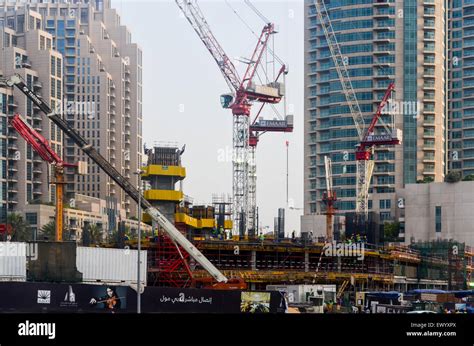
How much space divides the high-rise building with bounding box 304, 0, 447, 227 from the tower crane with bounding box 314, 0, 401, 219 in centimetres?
155

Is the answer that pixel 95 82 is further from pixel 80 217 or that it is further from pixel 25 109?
pixel 25 109

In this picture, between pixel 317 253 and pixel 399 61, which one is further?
pixel 399 61

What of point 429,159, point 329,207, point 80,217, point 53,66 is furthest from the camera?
point 429,159

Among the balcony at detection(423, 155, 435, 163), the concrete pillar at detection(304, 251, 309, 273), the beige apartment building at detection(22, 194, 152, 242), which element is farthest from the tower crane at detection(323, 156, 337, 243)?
the balcony at detection(423, 155, 435, 163)

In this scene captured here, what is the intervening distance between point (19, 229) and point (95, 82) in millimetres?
20662

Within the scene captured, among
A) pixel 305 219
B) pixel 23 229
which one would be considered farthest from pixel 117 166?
pixel 305 219

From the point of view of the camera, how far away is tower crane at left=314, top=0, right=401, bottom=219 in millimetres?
142625

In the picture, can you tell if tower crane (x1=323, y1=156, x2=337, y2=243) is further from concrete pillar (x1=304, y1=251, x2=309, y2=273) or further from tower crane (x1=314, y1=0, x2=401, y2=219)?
concrete pillar (x1=304, y1=251, x2=309, y2=273)

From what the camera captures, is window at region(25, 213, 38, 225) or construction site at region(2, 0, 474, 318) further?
window at region(25, 213, 38, 225)

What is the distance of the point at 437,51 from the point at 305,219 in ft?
152

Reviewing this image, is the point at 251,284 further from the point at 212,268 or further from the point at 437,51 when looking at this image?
the point at 437,51

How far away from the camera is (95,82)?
104m

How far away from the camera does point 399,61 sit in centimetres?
16338

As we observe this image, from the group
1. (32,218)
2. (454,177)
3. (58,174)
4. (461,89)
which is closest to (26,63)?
(32,218)
